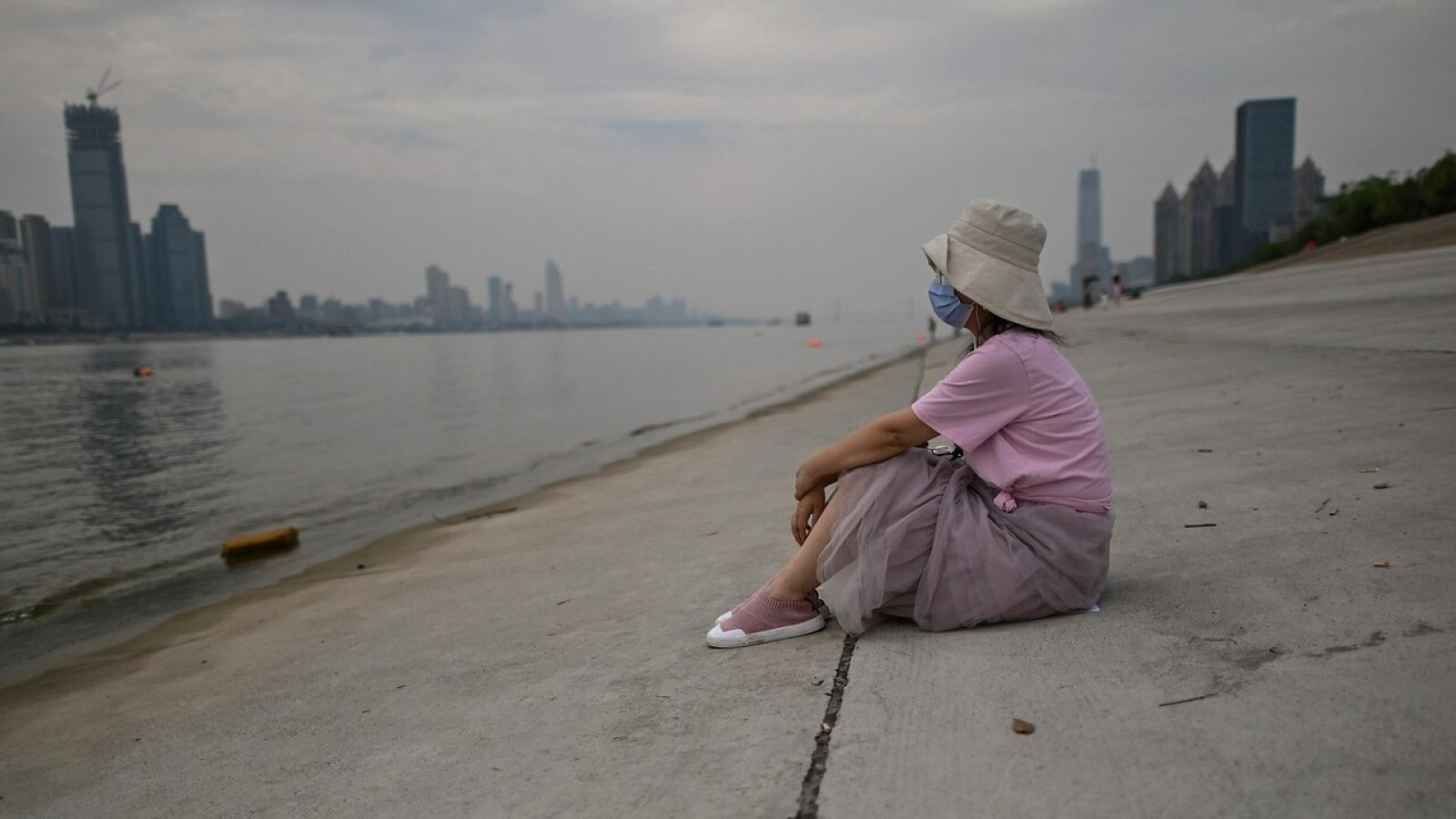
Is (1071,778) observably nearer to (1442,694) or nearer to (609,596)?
(1442,694)

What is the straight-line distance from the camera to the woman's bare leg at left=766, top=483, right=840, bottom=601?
9.96 ft

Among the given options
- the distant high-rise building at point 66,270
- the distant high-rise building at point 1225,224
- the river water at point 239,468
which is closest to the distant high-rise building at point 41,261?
the distant high-rise building at point 66,270

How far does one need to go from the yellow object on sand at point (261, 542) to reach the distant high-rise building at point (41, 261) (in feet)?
325

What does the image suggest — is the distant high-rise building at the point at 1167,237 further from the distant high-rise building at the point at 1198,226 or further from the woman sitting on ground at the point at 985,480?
the woman sitting on ground at the point at 985,480

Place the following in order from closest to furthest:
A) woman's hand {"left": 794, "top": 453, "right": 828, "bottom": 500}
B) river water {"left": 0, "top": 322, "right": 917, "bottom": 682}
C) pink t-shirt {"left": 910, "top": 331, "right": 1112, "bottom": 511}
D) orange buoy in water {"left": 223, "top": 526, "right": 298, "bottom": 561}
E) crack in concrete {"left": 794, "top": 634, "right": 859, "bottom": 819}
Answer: crack in concrete {"left": 794, "top": 634, "right": 859, "bottom": 819} < pink t-shirt {"left": 910, "top": 331, "right": 1112, "bottom": 511} < woman's hand {"left": 794, "top": 453, "right": 828, "bottom": 500} < river water {"left": 0, "top": 322, "right": 917, "bottom": 682} < orange buoy in water {"left": 223, "top": 526, "right": 298, "bottom": 561}

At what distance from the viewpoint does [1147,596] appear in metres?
3.03

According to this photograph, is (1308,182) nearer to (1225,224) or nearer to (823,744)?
(1225,224)

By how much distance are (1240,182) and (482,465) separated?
153219mm

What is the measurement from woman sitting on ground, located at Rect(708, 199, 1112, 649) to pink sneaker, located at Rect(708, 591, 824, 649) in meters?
0.21

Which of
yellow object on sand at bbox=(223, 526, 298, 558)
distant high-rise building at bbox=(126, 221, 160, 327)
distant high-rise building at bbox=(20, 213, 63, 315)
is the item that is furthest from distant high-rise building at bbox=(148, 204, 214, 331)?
yellow object on sand at bbox=(223, 526, 298, 558)

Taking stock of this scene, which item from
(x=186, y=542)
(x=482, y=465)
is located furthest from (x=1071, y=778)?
(x=482, y=465)

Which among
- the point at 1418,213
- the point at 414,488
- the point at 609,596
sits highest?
the point at 1418,213

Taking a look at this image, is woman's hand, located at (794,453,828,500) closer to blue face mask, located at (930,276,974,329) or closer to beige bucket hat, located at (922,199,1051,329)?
blue face mask, located at (930,276,974,329)

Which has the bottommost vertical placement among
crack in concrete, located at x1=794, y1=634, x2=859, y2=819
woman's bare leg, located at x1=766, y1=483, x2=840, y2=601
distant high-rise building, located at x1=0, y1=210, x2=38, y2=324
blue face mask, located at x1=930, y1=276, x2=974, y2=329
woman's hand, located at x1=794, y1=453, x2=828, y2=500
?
crack in concrete, located at x1=794, y1=634, x2=859, y2=819
